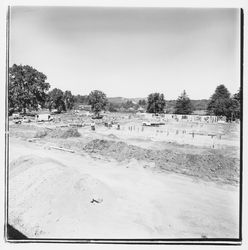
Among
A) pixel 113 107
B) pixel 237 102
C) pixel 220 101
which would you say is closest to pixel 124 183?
pixel 113 107

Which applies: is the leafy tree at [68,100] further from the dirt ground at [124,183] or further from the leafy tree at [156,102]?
the leafy tree at [156,102]

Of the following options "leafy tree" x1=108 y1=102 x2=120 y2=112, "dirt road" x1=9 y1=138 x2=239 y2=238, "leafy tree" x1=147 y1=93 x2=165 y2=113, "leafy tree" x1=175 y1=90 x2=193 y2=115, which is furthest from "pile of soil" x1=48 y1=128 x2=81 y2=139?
"leafy tree" x1=175 y1=90 x2=193 y2=115

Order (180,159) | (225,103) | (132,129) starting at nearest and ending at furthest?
(225,103)
(180,159)
(132,129)

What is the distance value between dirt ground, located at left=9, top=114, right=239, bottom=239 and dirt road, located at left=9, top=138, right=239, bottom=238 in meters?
0.01

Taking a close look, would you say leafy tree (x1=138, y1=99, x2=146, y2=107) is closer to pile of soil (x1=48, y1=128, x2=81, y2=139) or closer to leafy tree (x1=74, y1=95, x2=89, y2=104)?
leafy tree (x1=74, y1=95, x2=89, y2=104)

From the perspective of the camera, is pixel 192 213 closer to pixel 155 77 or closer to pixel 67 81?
pixel 155 77

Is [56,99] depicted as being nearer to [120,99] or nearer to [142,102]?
[120,99]

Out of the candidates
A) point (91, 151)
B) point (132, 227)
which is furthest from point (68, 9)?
point (132, 227)

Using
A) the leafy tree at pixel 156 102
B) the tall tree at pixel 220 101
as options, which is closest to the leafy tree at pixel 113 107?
the leafy tree at pixel 156 102

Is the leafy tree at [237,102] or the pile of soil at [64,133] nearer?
the leafy tree at [237,102]

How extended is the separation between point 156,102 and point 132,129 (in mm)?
449

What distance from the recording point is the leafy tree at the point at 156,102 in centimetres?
368

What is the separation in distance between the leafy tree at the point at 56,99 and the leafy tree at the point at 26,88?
81mm

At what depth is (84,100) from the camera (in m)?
3.75
